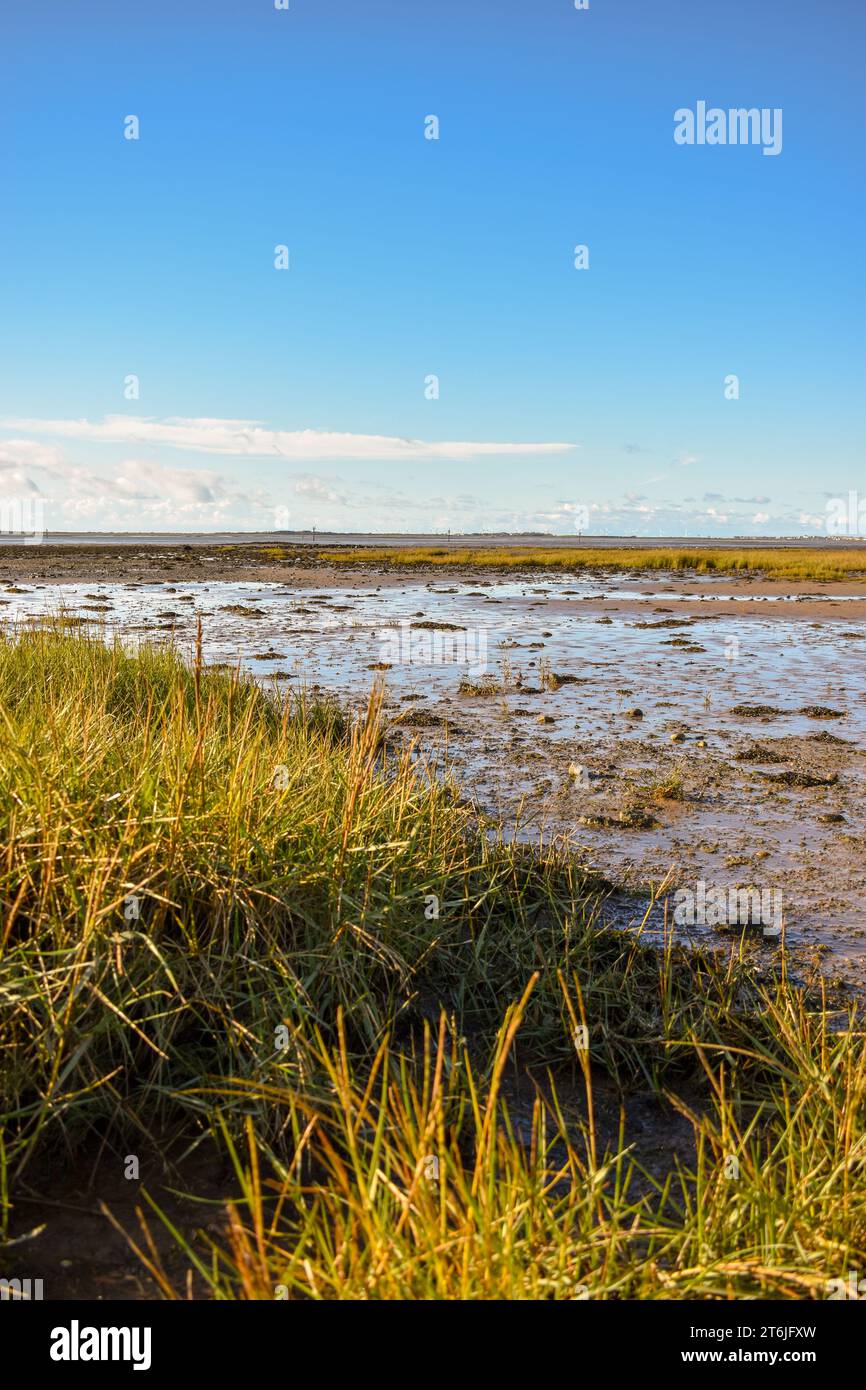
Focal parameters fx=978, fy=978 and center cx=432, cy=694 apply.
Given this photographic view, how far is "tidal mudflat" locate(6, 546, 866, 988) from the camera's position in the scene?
6379 mm

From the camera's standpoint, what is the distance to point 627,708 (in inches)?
473

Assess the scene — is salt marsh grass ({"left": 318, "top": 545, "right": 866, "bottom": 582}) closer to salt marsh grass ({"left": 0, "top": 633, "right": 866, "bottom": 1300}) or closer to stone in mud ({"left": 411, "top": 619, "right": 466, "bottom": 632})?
stone in mud ({"left": 411, "top": 619, "right": 466, "bottom": 632})

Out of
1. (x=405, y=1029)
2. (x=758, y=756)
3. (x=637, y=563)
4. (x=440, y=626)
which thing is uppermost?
(x=637, y=563)

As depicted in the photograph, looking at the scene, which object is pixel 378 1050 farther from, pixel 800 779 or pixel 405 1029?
pixel 800 779

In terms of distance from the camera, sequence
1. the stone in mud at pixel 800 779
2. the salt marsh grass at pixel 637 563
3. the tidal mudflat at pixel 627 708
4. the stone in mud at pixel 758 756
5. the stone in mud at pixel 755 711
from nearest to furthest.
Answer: the tidal mudflat at pixel 627 708
the stone in mud at pixel 800 779
the stone in mud at pixel 758 756
the stone in mud at pixel 755 711
the salt marsh grass at pixel 637 563

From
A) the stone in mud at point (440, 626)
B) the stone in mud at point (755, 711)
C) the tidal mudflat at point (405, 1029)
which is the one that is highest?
the stone in mud at point (440, 626)

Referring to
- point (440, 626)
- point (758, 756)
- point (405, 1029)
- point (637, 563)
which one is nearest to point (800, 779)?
point (758, 756)

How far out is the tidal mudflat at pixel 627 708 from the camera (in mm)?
6379

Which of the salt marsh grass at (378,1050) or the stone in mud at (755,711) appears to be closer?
the salt marsh grass at (378,1050)

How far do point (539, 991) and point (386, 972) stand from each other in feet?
2.33

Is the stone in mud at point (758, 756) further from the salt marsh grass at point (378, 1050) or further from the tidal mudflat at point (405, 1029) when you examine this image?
the salt marsh grass at point (378, 1050)

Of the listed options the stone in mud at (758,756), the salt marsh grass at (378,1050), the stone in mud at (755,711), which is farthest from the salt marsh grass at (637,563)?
the salt marsh grass at (378,1050)
